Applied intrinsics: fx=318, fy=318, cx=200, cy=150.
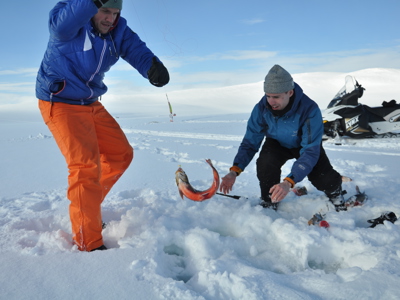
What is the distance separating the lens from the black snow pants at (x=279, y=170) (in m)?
2.72

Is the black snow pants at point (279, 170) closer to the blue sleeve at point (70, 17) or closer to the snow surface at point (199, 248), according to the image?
the snow surface at point (199, 248)

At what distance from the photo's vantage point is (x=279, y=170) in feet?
9.39

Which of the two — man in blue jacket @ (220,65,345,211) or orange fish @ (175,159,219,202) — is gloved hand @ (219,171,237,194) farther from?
orange fish @ (175,159,219,202)

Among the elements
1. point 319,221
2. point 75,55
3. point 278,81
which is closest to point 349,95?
point 278,81

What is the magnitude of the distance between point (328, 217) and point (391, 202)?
74 cm

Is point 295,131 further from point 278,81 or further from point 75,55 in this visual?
point 75,55

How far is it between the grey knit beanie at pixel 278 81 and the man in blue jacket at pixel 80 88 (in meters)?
0.83

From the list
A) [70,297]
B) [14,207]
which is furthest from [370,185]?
[14,207]

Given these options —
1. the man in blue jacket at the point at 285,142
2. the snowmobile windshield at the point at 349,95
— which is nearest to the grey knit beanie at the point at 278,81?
the man in blue jacket at the point at 285,142

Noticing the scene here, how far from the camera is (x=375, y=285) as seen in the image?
59.4 inches

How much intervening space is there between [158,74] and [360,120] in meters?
5.74

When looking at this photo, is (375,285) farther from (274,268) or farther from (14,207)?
(14,207)

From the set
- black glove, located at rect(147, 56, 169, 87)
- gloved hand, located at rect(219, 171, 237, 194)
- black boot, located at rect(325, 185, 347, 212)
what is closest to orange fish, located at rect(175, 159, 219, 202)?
gloved hand, located at rect(219, 171, 237, 194)

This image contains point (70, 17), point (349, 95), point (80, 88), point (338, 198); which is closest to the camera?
point (70, 17)
